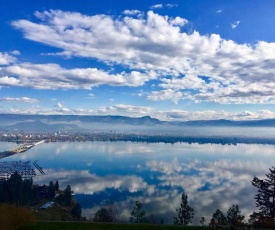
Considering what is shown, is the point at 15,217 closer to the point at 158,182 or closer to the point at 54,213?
the point at 54,213

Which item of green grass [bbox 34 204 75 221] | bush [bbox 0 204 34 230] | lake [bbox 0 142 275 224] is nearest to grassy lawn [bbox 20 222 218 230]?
bush [bbox 0 204 34 230]

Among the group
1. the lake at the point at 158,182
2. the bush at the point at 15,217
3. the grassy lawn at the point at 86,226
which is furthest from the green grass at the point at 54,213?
the bush at the point at 15,217

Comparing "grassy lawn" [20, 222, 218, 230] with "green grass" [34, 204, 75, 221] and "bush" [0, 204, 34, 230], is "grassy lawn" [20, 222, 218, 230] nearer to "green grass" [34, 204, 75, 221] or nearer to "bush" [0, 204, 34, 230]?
"bush" [0, 204, 34, 230]

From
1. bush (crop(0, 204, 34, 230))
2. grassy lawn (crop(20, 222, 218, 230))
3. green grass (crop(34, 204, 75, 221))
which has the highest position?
bush (crop(0, 204, 34, 230))

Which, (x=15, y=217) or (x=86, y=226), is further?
(x=86, y=226)

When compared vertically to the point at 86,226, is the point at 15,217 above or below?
above

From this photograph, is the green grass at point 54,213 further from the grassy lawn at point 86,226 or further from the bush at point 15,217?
the bush at point 15,217

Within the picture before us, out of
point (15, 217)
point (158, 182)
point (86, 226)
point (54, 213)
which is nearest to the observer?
point (15, 217)

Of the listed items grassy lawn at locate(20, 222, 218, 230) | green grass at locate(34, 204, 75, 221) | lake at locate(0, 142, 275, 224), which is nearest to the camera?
grassy lawn at locate(20, 222, 218, 230)

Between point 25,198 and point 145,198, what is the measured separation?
1479 centimetres

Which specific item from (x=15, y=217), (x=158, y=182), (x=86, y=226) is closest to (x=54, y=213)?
(x=15, y=217)

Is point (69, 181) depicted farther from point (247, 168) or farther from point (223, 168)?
point (247, 168)

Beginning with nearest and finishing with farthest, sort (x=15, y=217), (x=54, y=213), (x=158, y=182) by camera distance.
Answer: (x=15, y=217)
(x=54, y=213)
(x=158, y=182)

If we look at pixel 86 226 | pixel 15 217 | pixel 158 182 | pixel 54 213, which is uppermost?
pixel 15 217
